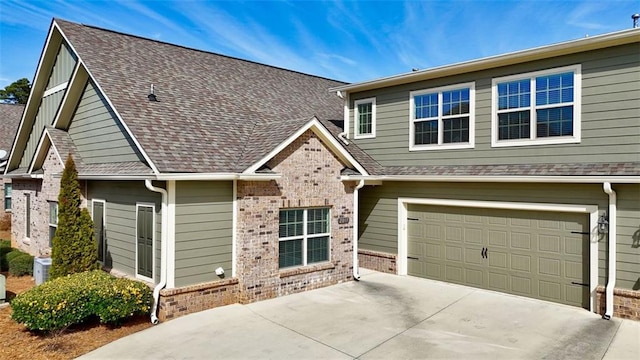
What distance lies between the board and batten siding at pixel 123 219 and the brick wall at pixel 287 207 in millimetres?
1712

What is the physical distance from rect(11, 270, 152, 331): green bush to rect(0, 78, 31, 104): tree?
51.7m

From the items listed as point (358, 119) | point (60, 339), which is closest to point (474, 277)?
point (358, 119)

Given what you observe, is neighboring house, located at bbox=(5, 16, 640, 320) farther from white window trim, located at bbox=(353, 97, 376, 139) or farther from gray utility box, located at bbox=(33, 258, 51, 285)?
gray utility box, located at bbox=(33, 258, 51, 285)

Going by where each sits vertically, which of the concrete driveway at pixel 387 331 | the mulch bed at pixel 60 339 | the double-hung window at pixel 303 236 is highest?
the double-hung window at pixel 303 236

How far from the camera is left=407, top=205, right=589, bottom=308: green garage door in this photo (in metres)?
8.77

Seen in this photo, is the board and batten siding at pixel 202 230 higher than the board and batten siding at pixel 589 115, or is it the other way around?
the board and batten siding at pixel 589 115

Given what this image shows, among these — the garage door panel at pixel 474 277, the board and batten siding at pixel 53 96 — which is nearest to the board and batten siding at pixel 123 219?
the board and batten siding at pixel 53 96

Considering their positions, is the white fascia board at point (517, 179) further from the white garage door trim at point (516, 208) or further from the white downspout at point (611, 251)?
the white garage door trim at point (516, 208)

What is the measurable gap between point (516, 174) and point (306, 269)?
5.37 metres

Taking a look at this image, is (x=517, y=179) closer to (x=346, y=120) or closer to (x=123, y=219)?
(x=346, y=120)

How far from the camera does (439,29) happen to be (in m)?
14.6

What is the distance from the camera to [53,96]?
1356 centimetres

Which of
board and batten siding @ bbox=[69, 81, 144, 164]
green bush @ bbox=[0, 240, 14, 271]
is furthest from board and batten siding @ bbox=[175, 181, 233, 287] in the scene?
green bush @ bbox=[0, 240, 14, 271]

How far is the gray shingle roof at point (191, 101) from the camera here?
8.80 meters
